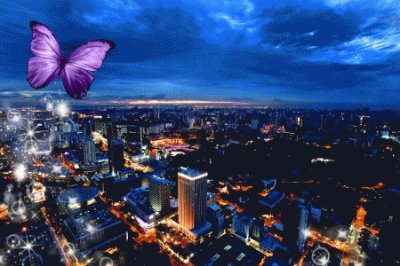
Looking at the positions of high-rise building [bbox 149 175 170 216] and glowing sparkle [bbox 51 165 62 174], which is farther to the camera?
glowing sparkle [bbox 51 165 62 174]

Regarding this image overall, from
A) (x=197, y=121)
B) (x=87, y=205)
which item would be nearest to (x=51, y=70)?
(x=87, y=205)

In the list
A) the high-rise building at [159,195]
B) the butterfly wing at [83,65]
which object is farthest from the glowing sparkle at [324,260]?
the butterfly wing at [83,65]

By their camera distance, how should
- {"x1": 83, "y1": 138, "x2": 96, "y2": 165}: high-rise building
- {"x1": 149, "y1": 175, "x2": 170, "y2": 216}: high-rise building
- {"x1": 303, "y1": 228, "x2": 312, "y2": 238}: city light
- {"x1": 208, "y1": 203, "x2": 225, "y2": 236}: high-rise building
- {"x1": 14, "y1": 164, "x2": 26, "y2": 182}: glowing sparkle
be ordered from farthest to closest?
{"x1": 83, "y1": 138, "x2": 96, "y2": 165}: high-rise building < {"x1": 14, "y1": 164, "x2": 26, "y2": 182}: glowing sparkle < {"x1": 149, "y1": 175, "x2": 170, "y2": 216}: high-rise building < {"x1": 208, "y1": 203, "x2": 225, "y2": 236}: high-rise building < {"x1": 303, "y1": 228, "x2": 312, "y2": 238}: city light

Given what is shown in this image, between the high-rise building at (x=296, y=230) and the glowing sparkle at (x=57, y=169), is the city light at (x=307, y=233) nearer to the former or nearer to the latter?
the high-rise building at (x=296, y=230)

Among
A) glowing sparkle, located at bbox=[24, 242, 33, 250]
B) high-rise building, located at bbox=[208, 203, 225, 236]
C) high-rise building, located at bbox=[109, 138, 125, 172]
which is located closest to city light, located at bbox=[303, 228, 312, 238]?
high-rise building, located at bbox=[208, 203, 225, 236]

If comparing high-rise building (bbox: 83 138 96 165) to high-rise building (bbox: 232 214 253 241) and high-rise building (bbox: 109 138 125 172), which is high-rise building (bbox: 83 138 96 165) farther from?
high-rise building (bbox: 232 214 253 241)

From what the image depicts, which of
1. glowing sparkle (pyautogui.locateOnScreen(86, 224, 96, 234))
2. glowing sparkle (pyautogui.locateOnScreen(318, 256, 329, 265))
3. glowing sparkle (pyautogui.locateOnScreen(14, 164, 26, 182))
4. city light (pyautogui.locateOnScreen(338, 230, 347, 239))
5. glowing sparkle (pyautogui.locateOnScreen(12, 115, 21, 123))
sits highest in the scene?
glowing sparkle (pyautogui.locateOnScreen(12, 115, 21, 123))

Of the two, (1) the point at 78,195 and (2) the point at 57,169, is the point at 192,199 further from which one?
(2) the point at 57,169

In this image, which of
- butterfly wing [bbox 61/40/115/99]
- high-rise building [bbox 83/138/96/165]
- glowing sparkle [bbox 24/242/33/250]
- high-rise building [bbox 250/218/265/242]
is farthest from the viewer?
high-rise building [bbox 83/138/96/165]
